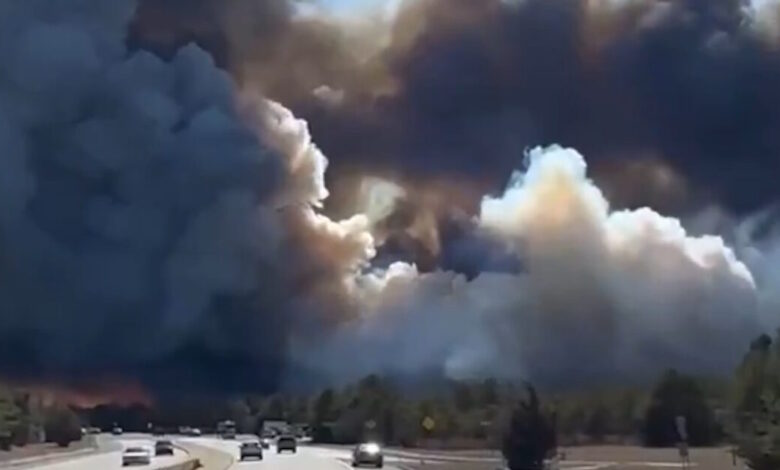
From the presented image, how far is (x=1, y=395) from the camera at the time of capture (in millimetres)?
183125

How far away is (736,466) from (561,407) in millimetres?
61599

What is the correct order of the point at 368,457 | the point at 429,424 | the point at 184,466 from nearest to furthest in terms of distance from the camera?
1. the point at 184,466
2. the point at 368,457
3. the point at 429,424

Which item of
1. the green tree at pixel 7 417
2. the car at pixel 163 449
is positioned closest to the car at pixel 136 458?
the car at pixel 163 449

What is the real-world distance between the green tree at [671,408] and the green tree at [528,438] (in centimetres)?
6798

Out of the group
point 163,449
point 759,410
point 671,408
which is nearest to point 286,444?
point 163,449

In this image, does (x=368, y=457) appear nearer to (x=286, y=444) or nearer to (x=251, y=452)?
(x=251, y=452)

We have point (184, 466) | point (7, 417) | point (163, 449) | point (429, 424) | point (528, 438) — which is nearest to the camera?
point (528, 438)

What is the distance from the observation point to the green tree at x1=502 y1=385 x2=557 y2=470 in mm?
79812

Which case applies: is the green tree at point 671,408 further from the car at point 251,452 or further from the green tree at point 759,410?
the green tree at point 759,410

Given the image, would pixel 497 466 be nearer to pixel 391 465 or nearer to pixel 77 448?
pixel 391 465

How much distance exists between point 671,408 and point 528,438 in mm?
84592

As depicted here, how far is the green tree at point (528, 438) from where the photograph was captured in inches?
3142

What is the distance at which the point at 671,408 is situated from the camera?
162 meters

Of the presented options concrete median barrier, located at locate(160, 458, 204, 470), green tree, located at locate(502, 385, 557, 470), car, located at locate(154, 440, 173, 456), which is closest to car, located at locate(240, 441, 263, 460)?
car, located at locate(154, 440, 173, 456)
